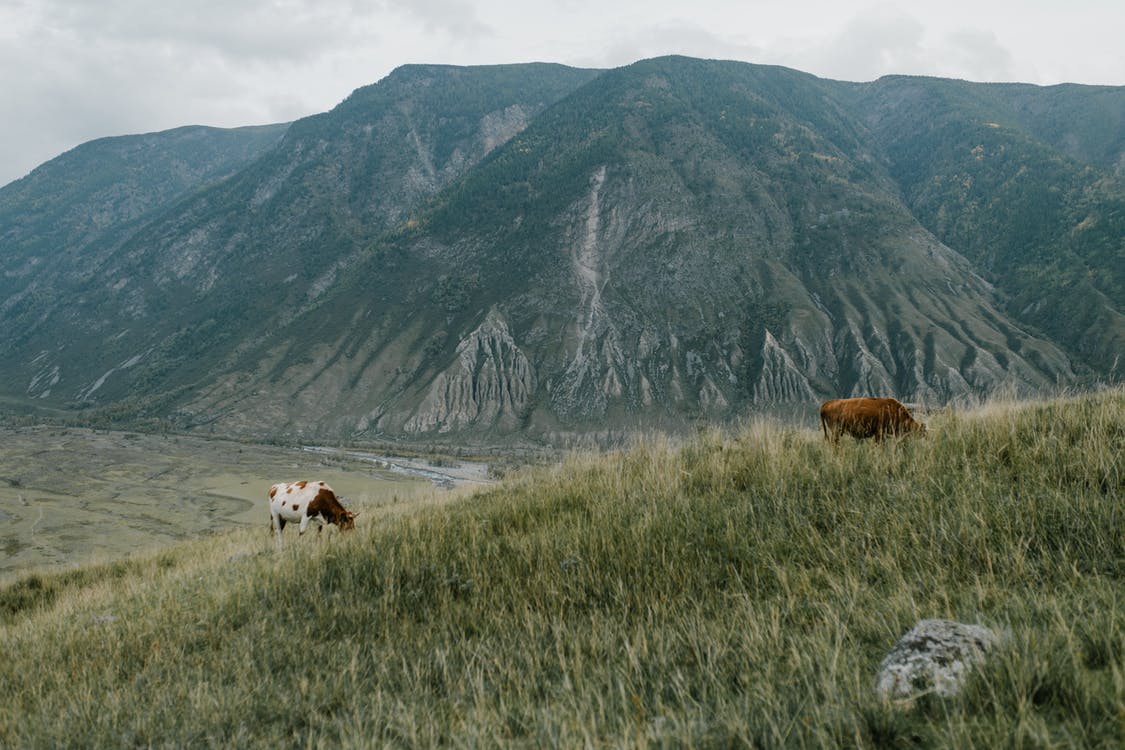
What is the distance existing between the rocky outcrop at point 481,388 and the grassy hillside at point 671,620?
10343 cm

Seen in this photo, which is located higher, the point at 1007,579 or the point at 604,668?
the point at 1007,579

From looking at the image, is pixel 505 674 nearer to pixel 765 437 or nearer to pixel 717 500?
pixel 717 500

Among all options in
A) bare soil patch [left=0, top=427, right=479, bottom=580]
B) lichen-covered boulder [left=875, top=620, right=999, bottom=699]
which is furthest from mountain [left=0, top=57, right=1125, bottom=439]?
lichen-covered boulder [left=875, top=620, right=999, bottom=699]

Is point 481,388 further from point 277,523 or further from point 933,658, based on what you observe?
point 933,658

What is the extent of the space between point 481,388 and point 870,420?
357 ft

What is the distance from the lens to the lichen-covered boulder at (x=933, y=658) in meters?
2.32

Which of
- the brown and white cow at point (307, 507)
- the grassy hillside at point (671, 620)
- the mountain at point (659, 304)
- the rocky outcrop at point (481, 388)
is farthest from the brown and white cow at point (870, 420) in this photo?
the rocky outcrop at point (481, 388)

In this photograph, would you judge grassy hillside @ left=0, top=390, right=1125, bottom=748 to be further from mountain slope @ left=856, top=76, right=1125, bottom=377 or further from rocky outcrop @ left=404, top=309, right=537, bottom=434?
mountain slope @ left=856, top=76, right=1125, bottom=377

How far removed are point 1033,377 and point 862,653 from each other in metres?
116

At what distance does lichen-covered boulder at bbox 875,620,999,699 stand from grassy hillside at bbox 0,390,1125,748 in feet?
0.23

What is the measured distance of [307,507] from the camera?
11117 millimetres

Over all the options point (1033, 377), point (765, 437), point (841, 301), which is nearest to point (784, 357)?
point (841, 301)

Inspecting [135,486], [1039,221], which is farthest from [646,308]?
[1039,221]

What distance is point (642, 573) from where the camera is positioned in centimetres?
447
